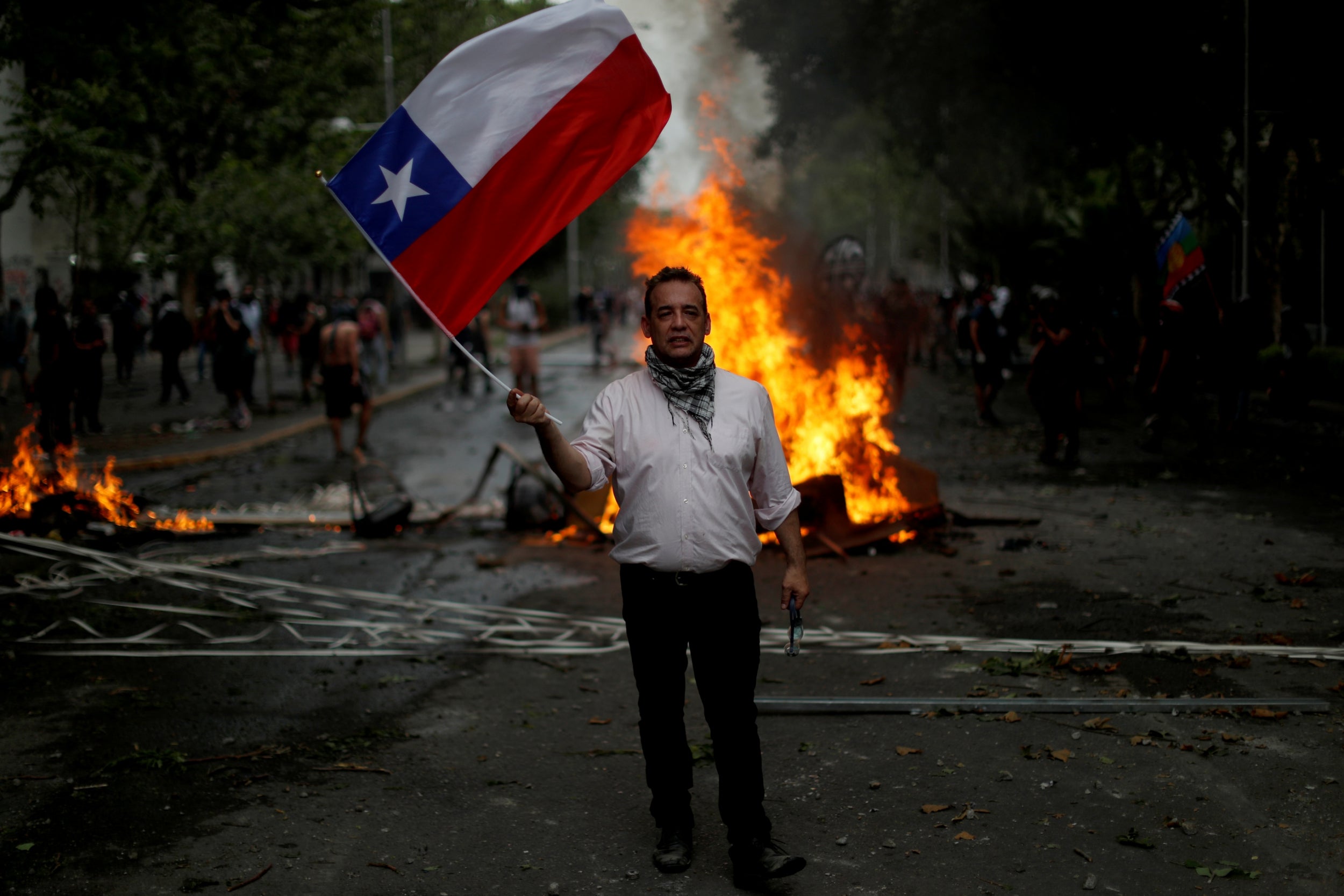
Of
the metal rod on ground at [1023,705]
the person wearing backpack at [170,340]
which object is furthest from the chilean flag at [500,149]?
the person wearing backpack at [170,340]

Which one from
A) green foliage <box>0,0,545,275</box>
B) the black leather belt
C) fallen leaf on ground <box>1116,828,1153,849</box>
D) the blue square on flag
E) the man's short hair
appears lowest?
fallen leaf on ground <box>1116,828,1153,849</box>

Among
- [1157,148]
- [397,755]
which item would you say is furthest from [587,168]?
[1157,148]

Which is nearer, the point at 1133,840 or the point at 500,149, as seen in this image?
the point at 1133,840

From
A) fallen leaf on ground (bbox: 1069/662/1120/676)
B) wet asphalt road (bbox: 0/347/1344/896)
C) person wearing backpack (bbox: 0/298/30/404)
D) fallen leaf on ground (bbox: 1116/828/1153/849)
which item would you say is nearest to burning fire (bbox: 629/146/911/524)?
wet asphalt road (bbox: 0/347/1344/896)

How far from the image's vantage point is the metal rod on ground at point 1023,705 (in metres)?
5.41

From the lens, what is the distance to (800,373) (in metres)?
10.8

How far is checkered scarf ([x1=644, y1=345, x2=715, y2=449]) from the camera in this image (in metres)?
3.94

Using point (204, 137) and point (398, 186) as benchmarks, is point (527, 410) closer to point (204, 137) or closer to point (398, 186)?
point (398, 186)

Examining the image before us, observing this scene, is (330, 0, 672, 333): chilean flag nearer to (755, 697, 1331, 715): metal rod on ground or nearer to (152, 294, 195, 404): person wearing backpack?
(755, 697, 1331, 715): metal rod on ground

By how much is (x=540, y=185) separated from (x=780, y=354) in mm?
6269

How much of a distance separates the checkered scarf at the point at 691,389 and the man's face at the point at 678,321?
1.3 inches

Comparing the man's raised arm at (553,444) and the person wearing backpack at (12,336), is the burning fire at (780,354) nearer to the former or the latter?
the man's raised arm at (553,444)

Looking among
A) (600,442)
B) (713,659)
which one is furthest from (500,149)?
(713,659)

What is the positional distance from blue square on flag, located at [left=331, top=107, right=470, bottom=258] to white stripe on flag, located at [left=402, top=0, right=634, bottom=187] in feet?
0.18
